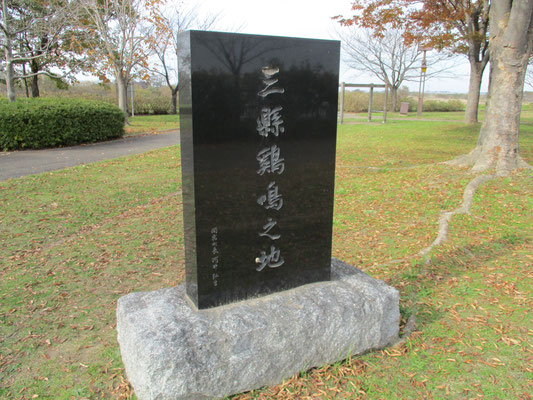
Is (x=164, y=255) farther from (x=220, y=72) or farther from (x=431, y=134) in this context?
(x=431, y=134)

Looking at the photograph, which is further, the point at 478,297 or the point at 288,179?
the point at 478,297

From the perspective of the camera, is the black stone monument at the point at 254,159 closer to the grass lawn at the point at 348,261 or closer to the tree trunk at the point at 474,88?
the grass lawn at the point at 348,261

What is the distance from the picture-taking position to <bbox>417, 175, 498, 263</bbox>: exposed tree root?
4.67 meters

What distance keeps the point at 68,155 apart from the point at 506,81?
34.6ft

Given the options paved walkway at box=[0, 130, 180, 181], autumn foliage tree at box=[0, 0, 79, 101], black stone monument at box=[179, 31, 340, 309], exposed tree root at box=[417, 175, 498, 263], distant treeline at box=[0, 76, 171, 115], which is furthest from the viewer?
distant treeline at box=[0, 76, 171, 115]

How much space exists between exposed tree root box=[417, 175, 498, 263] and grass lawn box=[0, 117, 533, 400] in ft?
0.36

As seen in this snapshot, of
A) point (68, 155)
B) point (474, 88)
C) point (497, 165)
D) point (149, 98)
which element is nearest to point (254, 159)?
point (497, 165)

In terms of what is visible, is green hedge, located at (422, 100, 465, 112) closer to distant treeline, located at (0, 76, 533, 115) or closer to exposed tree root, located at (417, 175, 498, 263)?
distant treeline, located at (0, 76, 533, 115)

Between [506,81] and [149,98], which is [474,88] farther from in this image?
[149,98]

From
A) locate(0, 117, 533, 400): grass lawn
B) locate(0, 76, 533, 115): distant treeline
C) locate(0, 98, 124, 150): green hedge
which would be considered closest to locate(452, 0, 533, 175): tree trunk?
locate(0, 117, 533, 400): grass lawn

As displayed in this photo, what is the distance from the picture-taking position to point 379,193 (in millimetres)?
6984

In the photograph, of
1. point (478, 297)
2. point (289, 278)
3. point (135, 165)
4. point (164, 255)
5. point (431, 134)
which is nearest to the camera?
point (289, 278)

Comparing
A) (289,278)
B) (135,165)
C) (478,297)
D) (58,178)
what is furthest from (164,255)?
(135,165)

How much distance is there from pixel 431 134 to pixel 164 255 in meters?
13.0
